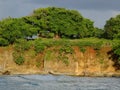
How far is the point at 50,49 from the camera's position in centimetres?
6925

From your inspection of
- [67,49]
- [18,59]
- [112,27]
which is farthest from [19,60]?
[112,27]

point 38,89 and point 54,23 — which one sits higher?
point 54,23

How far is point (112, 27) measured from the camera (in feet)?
255

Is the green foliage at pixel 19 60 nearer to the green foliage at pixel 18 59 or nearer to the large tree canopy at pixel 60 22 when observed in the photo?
the green foliage at pixel 18 59

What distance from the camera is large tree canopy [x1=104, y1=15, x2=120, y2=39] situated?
76688 mm

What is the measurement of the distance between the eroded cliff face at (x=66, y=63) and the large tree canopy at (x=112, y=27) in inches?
329

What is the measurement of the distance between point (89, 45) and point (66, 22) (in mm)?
9075

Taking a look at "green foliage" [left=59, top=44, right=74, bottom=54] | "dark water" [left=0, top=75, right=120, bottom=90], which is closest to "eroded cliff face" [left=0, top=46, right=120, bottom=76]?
"green foliage" [left=59, top=44, right=74, bottom=54]

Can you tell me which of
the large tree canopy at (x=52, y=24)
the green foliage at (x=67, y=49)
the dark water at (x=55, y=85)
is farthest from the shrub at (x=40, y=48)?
the dark water at (x=55, y=85)

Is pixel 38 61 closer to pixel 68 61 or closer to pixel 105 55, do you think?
pixel 68 61

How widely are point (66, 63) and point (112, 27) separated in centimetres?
1320

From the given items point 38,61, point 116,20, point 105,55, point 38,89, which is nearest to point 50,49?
point 38,61

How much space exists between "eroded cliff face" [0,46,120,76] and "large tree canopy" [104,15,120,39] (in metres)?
8.37

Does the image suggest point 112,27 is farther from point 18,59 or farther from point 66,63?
point 18,59
